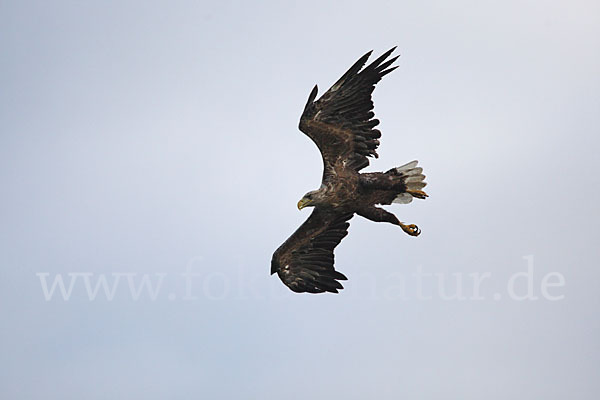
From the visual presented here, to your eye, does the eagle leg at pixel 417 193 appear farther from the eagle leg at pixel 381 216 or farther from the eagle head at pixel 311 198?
the eagle head at pixel 311 198

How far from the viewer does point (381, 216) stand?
13.9 m

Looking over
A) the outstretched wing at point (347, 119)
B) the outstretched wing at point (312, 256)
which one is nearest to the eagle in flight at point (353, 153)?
the outstretched wing at point (347, 119)

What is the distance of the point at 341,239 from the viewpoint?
49.1 ft

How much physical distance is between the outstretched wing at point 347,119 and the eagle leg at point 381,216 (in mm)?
623

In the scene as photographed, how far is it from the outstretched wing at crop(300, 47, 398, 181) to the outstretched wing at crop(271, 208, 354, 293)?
117 centimetres

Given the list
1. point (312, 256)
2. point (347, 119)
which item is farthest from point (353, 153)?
point (312, 256)

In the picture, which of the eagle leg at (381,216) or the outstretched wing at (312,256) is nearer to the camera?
the eagle leg at (381,216)

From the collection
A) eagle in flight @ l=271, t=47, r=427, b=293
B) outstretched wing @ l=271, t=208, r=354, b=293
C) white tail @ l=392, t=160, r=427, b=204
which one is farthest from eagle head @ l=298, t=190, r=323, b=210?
white tail @ l=392, t=160, r=427, b=204

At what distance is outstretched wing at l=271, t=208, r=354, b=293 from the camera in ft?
48.7

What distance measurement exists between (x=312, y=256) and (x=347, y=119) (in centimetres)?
252

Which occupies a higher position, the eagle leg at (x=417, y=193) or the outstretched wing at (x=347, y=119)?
the outstretched wing at (x=347, y=119)

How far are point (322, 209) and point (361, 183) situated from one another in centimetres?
74

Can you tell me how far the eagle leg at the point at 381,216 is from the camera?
1389 centimetres

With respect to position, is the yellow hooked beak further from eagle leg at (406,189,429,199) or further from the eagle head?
eagle leg at (406,189,429,199)
